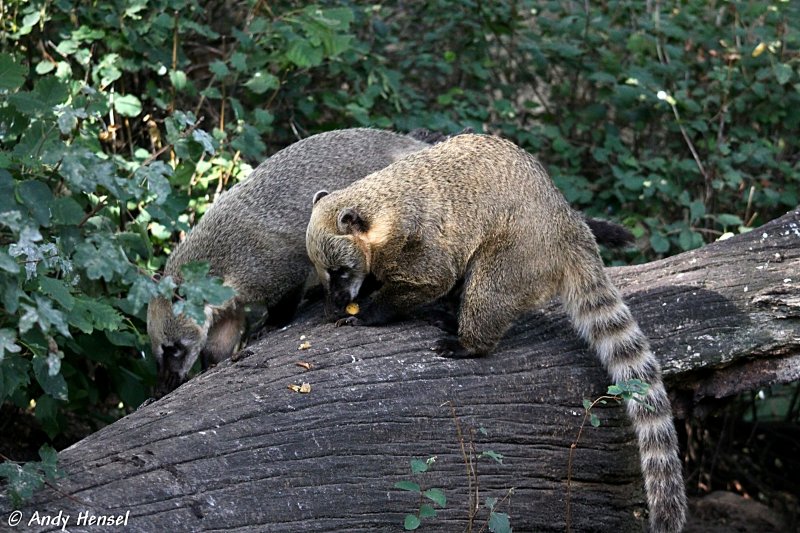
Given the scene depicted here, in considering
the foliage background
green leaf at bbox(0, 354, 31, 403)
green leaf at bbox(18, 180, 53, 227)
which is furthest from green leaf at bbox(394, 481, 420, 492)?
the foliage background

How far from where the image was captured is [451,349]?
13.9 feet

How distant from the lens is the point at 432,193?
4527mm

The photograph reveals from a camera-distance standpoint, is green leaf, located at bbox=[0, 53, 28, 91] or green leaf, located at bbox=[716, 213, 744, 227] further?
green leaf, located at bbox=[716, 213, 744, 227]

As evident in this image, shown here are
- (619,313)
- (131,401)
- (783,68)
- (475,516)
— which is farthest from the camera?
(783,68)

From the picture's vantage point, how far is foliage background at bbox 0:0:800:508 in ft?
17.5

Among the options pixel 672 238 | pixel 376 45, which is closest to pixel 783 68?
pixel 672 238

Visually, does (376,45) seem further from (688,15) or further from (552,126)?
(688,15)

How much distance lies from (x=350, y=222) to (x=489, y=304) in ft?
2.51

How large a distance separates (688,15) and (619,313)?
3.98 meters

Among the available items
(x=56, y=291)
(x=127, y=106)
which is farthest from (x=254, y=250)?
(x=56, y=291)

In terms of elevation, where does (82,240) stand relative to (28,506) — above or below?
→ above

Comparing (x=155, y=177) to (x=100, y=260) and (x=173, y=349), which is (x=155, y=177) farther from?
(x=173, y=349)

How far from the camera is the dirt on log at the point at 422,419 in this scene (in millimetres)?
3367

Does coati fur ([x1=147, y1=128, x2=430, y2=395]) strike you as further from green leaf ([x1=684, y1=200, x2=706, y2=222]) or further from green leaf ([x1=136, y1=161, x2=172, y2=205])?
green leaf ([x1=684, y1=200, x2=706, y2=222])
